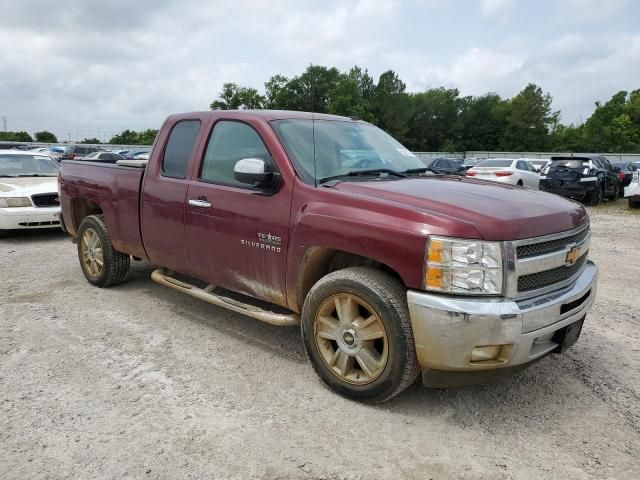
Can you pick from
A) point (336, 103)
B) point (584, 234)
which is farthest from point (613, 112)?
point (584, 234)

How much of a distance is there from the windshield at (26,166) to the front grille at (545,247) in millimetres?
9583

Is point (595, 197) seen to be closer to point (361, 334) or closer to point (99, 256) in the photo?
point (99, 256)

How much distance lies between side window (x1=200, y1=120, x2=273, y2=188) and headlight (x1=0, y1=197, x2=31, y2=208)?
5936mm

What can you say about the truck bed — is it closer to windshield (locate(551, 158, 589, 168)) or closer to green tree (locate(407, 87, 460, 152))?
windshield (locate(551, 158, 589, 168))

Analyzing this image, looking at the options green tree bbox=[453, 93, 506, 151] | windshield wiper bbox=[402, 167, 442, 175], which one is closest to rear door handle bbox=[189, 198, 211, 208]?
windshield wiper bbox=[402, 167, 442, 175]

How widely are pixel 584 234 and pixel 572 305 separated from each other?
62cm

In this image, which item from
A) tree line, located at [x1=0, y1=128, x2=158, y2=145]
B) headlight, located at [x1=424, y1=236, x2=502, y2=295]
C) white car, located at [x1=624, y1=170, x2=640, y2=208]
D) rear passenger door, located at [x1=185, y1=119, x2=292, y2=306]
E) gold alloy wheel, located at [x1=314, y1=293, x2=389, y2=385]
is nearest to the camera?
headlight, located at [x1=424, y1=236, x2=502, y2=295]

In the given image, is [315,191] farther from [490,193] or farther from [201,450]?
[201,450]

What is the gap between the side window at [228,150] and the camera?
3973mm

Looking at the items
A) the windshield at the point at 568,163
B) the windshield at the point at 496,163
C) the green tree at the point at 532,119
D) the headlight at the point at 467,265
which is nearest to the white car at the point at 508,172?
the windshield at the point at 496,163

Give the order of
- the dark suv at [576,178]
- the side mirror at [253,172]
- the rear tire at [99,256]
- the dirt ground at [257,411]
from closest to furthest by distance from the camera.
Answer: the dirt ground at [257,411] → the side mirror at [253,172] → the rear tire at [99,256] → the dark suv at [576,178]

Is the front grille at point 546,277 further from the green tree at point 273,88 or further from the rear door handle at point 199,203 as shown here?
the green tree at point 273,88

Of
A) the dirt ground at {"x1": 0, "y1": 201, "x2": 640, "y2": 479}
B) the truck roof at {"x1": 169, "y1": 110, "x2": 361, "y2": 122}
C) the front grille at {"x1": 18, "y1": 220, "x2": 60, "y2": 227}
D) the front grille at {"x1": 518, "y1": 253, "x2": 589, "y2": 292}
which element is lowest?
the dirt ground at {"x1": 0, "y1": 201, "x2": 640, "y2": 479}

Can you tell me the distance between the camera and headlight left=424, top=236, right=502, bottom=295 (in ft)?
9.16
